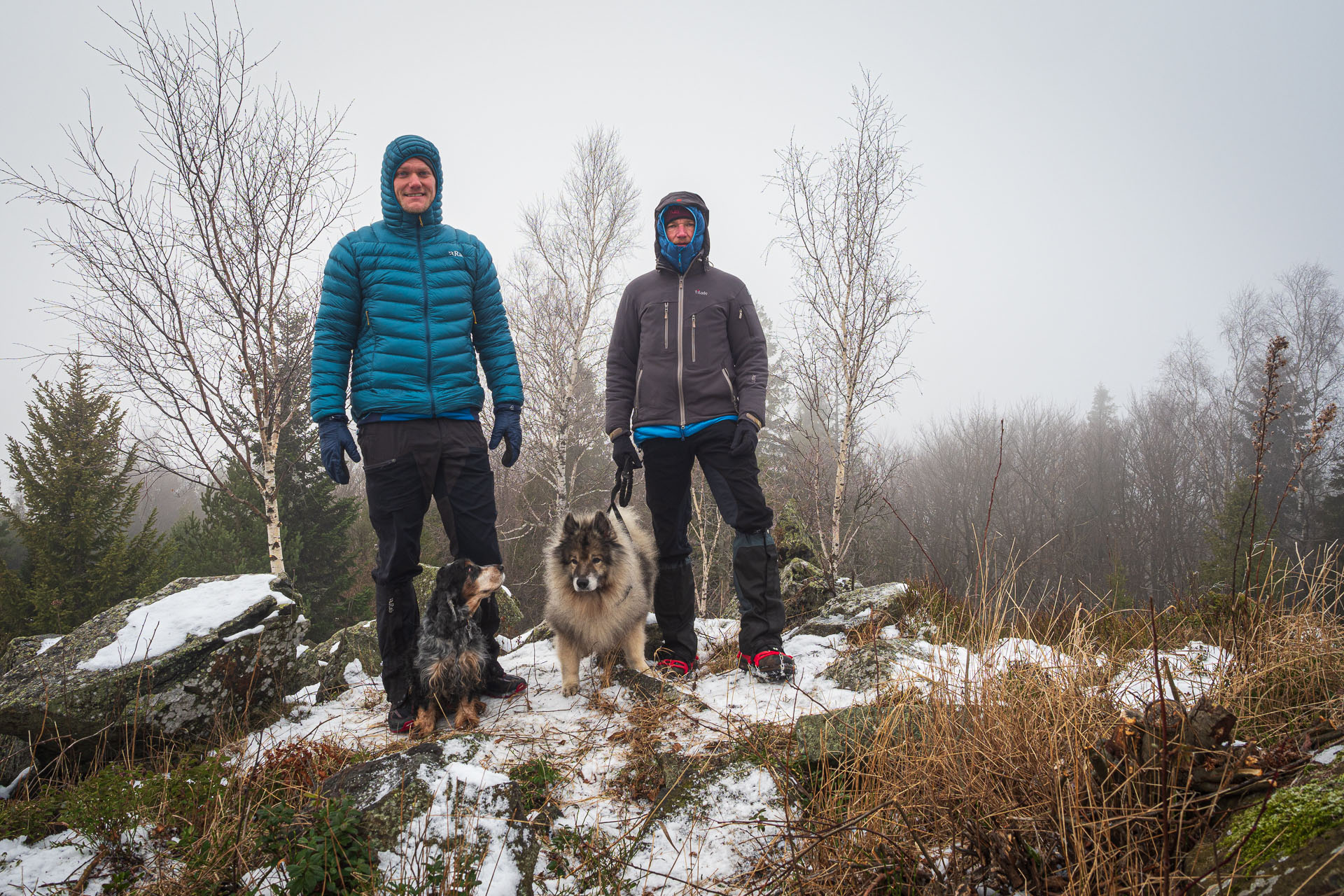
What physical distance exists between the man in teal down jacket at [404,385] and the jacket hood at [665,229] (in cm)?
113

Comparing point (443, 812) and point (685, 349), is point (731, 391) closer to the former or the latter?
point (685, 349)

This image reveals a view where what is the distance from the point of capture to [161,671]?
10.2ft

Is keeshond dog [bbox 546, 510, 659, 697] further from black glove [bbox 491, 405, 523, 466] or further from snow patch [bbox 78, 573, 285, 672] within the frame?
snow patch [bbox 78, 573, 285, 672]

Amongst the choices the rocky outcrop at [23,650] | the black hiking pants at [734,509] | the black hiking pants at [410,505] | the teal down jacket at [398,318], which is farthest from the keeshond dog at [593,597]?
the rocky outcrop at [23,650]

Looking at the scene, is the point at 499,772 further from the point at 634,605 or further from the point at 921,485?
the point at 921,485

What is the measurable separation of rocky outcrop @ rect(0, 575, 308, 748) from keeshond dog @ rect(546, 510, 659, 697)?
166 centimetres

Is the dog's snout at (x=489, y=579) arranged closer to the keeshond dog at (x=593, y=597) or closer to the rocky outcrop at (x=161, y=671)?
the keeshond dog at (x=593, y=597)

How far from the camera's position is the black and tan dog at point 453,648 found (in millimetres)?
2908

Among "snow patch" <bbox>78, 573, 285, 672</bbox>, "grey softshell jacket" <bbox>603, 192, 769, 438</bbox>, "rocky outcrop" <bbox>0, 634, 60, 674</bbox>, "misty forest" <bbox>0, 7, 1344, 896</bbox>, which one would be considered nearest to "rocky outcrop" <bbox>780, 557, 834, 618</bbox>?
"misty forest" <bbox>0, 7, 1344, 896</bbox>

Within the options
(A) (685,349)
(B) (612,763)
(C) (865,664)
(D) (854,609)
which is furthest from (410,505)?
(D) (854,609)

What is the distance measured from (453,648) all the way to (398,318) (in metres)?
1.71

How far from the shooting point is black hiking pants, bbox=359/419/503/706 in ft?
9.70

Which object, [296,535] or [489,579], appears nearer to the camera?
[489,579]

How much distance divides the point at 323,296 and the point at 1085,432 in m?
35.8
